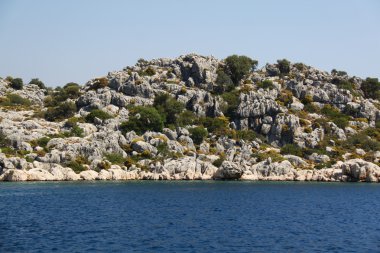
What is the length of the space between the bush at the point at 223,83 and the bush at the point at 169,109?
23032 mm

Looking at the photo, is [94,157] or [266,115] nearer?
[94,157]

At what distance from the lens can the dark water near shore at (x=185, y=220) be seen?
40062 mm

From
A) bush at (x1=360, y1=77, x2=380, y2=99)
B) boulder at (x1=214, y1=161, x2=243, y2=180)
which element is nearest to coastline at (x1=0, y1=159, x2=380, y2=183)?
boulder at (x1=214, y1=161, x2=243, y2=180)

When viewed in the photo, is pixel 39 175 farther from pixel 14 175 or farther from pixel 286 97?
pixel 286 97

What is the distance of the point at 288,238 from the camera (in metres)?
43.7

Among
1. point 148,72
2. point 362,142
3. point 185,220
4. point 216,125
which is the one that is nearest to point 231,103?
point 216,125

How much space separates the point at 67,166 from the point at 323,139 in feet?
259

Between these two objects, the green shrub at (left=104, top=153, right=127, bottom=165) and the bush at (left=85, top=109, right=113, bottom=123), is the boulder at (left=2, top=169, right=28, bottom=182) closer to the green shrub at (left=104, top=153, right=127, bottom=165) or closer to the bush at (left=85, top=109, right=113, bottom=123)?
the green shrub at (left=104, top=153, right=127, bottom=165)

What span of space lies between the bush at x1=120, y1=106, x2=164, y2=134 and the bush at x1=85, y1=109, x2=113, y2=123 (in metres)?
6.98

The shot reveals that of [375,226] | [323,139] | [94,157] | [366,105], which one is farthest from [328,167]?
[375,226]

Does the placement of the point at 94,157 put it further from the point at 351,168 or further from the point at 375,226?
the point at 375,226

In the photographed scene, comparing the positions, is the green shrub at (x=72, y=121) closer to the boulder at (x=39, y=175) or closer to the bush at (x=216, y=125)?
the boulder at (x=39, y=175)

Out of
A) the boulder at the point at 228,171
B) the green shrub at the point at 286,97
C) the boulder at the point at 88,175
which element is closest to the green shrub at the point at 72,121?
the boulder at the point at 88,175

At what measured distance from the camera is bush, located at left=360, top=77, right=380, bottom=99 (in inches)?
7210
